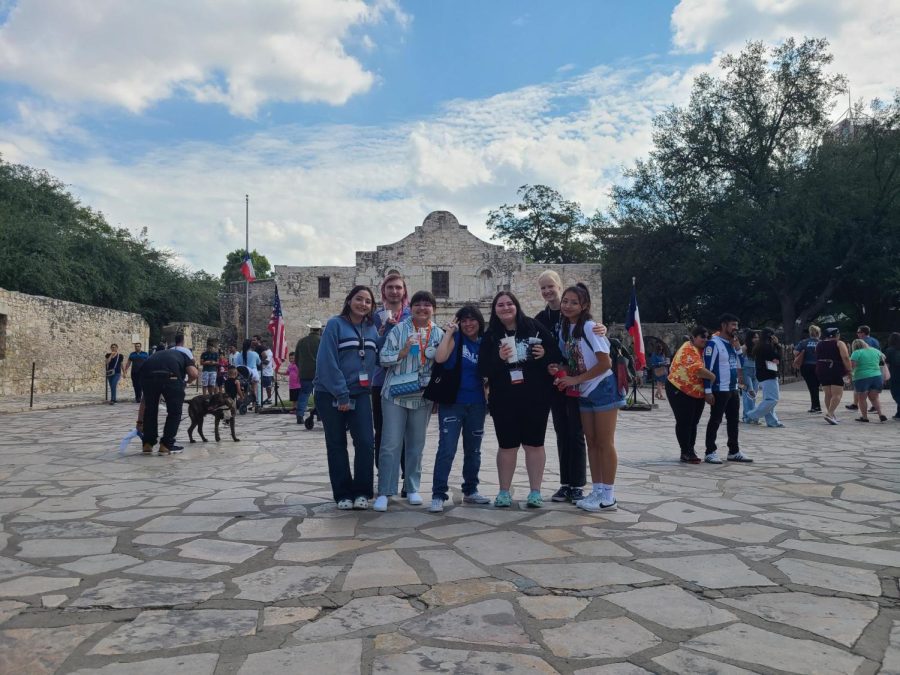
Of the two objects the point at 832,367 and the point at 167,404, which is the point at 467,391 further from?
the point at 832,367

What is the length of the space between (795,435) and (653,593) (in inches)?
297

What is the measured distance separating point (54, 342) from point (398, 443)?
17571mm

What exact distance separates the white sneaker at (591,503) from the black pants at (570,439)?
287mm

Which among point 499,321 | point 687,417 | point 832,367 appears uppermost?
point 499,321

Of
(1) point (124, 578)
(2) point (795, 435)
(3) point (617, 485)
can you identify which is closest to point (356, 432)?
(1) point (124, 578)

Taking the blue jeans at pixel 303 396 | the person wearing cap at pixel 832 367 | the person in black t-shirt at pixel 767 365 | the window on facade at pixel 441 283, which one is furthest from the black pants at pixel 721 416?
the window on facade at pixel 441 283

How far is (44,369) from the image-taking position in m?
18.7

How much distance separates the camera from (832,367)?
11.2 m

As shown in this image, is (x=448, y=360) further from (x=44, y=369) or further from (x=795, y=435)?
(x=44, y=369)

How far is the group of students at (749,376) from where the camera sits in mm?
7277

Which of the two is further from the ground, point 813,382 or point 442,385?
point 442,385

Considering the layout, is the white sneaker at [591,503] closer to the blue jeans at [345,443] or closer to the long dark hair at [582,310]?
the long dark hair at [582,310]

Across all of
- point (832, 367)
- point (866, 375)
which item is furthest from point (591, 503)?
point (866, 375)

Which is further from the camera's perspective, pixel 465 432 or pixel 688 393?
pixel 688 393
